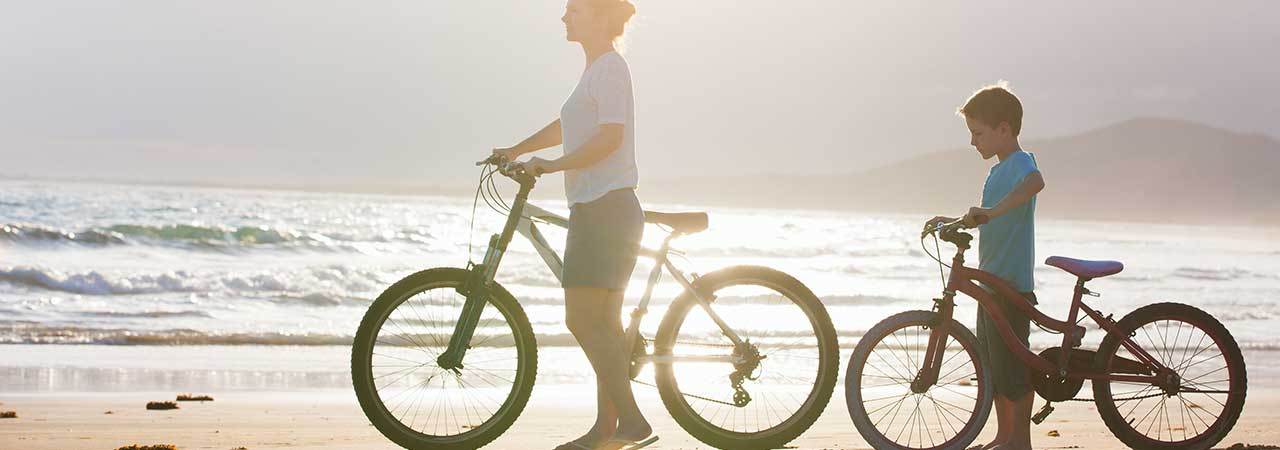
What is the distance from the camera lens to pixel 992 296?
15.4ft

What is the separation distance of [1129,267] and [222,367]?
23874mm

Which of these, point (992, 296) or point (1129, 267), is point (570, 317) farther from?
point (1129, 267)

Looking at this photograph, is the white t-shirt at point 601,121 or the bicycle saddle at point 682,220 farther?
the bicycle saddle at point 682,220

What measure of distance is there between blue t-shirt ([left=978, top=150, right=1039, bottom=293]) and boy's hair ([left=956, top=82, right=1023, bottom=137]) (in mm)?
122

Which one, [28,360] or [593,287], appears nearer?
[593,287]

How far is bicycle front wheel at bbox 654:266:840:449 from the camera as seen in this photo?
4773 mm

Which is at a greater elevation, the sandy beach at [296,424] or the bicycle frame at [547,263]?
the bicycle frame at [547,263]

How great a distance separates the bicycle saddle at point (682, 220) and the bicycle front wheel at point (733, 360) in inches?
8.5

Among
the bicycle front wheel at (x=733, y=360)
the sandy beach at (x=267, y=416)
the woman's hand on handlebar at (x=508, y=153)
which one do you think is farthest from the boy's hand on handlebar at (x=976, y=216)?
the woman's hand on handlebar at (x=508, y=153)

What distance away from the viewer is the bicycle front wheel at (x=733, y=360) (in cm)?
477

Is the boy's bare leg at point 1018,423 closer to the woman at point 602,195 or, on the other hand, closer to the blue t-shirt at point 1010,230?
the blue t-shirt at point 1010,230

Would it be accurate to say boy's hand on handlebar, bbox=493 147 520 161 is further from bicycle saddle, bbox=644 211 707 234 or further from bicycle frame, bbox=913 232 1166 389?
bicycle frame, bbox=913 232 1166 389

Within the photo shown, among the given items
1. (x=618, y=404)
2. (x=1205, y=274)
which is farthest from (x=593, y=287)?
(x=1205, y=274)

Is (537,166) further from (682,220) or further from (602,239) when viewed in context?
(682,220)
